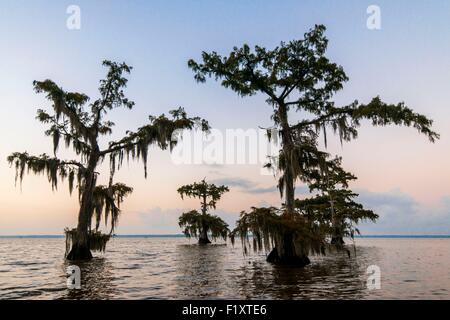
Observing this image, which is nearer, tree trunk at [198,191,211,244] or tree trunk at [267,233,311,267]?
tree trunk at [267,233,311,267]

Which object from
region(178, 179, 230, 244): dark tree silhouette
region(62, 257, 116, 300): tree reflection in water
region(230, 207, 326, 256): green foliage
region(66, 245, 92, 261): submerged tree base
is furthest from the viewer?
region(178, 179, 230, 244): dark tree silhouette

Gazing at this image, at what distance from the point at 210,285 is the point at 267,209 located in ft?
24.5

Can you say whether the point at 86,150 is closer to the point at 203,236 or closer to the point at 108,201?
the point at 108,201

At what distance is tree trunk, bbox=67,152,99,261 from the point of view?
26859 mm

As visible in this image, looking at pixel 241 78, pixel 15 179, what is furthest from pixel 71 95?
pixel 241 78

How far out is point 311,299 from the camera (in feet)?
38.4

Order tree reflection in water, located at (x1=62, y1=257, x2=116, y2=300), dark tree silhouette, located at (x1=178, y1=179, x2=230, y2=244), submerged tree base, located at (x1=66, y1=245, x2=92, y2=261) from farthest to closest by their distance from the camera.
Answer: dark tree silhouette, located at (x1=178, y1=179, x2=230, y2=244), submerged tree base, located at (x1=66, y1=245, x2=92, y2=261), tree reflection in water, located at (x1=62, y1=257, x2=116, y2=300)

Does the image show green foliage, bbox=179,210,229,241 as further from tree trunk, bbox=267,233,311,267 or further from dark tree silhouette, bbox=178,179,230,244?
tree trunk, bbox=267,233,311,267

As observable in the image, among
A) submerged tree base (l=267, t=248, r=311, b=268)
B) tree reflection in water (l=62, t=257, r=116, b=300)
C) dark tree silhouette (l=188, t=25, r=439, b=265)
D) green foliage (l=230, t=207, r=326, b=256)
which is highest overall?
dark tree silhouette (l=188, t=25, r=439, b=265)

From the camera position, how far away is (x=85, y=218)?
27438mm

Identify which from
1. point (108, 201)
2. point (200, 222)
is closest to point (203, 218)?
point (200, 222)

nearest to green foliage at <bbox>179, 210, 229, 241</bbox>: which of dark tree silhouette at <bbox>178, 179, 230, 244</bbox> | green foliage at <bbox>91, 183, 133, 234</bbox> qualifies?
dark tree silhouette at <bbox>178, 179, 230, 244</bbox>
